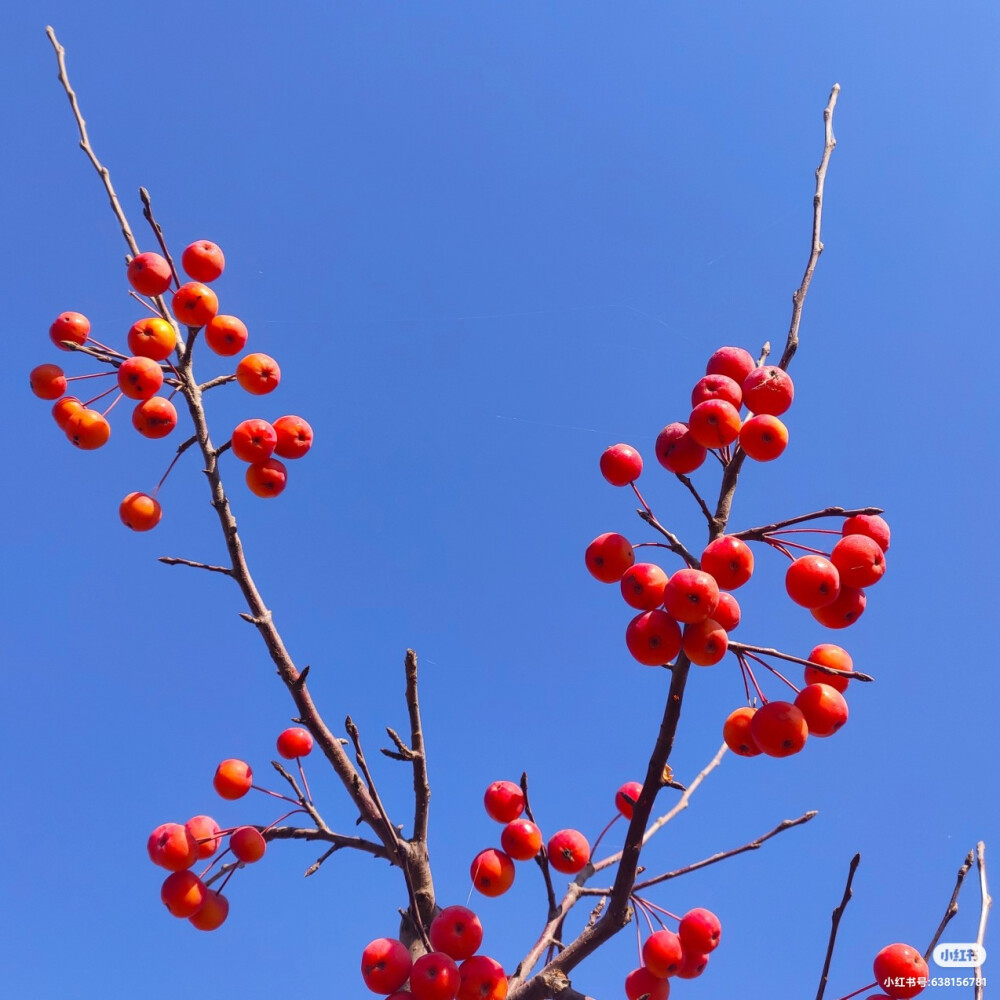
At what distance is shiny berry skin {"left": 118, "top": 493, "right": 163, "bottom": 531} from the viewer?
4.07 m

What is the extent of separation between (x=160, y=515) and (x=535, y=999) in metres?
2.98

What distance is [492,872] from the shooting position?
345cm

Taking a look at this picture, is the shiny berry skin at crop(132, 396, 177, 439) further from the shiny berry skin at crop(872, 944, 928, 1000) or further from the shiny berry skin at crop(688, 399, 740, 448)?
the shiny berry skin at crop(872, 944, 928, 1000)

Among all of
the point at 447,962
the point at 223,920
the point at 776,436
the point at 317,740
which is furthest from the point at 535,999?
the point at 776,436

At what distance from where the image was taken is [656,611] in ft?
8.47

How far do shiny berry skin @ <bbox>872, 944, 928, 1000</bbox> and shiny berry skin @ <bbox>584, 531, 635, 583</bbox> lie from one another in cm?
167

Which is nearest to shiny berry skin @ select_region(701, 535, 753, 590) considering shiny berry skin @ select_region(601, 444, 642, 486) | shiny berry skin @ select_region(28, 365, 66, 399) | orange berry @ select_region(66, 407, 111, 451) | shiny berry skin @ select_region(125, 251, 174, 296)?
shiny berry skin @ select_region(601, 444, 642, 486)

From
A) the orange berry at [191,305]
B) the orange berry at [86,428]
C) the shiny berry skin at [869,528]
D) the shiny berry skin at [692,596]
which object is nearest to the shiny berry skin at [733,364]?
the shiny berry skin at [869,528]

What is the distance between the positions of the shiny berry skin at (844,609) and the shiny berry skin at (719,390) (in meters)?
0.81

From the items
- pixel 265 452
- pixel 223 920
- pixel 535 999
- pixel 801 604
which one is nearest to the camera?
pixel 801 604

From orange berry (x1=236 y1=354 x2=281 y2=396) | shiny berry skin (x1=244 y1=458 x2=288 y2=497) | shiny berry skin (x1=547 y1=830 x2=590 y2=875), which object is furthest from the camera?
orange berry (x1=236 y1=354 x2=281 y2=396)

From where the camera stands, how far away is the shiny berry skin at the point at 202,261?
435cm

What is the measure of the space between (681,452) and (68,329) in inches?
150

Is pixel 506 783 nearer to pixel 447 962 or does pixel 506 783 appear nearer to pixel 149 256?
pixel 447 962
